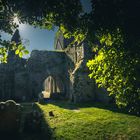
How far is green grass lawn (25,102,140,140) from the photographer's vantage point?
12.7 m

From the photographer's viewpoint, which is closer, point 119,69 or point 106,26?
point 106,26

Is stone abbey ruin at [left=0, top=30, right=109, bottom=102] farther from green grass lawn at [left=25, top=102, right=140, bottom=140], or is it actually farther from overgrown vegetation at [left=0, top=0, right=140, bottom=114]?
overgrown vegetation at [left=0, top=0, right=140, bottom=114]

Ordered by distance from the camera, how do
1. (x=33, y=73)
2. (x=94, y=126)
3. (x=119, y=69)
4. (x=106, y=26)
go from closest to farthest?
(x=106, y=26) < (x=119, y=69) < (x=94, y=126) < (x=33, y=73)

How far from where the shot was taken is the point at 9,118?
12.7 metres

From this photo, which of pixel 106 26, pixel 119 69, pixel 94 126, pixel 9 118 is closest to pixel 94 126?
pixel 94 126

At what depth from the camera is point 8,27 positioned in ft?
31.8

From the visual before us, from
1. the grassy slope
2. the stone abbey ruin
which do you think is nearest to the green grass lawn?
the grassy slope

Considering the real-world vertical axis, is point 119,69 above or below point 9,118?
above

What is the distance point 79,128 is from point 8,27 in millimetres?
7622

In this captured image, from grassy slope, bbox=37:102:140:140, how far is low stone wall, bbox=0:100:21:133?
7.50 feet

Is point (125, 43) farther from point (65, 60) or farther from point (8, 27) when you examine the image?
point (65, 60)

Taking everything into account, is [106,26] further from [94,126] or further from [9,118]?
[94,126]

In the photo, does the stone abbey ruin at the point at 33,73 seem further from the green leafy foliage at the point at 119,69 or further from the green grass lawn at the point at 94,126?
the green leafy foliage at the point at 119,69

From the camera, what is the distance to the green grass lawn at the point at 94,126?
501 inches
